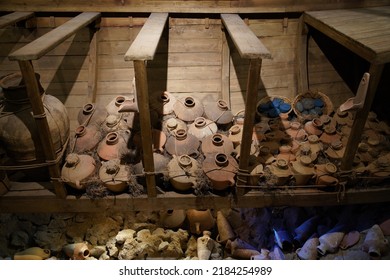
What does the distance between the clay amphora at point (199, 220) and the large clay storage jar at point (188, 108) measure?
4.52 feet

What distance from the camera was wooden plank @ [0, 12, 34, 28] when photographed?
13.4 ft

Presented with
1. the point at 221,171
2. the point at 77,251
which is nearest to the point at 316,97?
the point at 221,171

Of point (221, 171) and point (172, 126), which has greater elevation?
point (172, 126)

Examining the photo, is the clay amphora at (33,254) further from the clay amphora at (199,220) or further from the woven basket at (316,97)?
the woven basket at (316,97)

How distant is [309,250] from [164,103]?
2.92 meters

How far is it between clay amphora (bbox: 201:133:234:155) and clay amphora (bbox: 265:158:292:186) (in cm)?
56

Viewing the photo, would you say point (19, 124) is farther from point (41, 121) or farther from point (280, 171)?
point (280, 171)

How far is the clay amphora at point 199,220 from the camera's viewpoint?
4.43 meters

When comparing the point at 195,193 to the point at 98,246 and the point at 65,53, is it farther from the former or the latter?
the point at 65,53

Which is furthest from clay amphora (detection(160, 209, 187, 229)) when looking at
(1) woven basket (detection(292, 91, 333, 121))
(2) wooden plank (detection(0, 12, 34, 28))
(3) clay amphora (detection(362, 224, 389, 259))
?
(2) wooden plank (detection(0, 12, 34, 28))

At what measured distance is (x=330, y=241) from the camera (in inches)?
163

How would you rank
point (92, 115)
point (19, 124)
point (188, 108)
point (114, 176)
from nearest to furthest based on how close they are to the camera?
point (19, 124), point (114, 176), point (92, 115), point (188, 108)

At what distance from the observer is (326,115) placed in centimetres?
466

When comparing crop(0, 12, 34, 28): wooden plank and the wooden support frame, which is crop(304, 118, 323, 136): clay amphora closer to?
the wooden support frame
